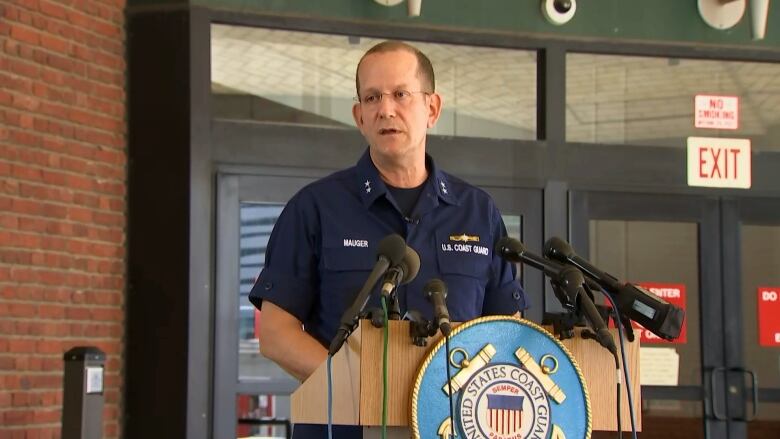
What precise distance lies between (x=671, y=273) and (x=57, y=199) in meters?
3.20

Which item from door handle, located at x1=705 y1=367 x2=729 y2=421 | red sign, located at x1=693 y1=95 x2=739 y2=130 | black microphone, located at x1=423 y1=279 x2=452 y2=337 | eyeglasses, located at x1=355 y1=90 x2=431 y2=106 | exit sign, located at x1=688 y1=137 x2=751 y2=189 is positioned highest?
red sign, located at x1=693 y1=95 x2=739 y2=130

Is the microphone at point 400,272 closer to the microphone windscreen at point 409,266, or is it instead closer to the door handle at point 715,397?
the microphone windscreen at point 409,266

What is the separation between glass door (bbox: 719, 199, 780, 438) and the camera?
21.4 feet

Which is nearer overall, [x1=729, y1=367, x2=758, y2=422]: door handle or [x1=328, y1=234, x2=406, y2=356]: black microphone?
[x1=328, y1=234, x2=406, y2=356]: black microphone

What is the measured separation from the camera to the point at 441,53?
6.38 m

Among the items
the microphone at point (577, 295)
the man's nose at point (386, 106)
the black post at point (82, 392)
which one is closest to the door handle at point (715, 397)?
the black post at point (82, 392)

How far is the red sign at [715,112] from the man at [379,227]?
14.1 feet

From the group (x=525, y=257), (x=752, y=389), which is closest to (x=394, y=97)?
(x=525, y=257)

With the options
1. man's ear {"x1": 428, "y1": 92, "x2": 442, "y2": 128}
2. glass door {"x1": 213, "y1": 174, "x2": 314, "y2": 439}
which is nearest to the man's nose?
man's ear {"x1": 428, "y1": 92, "x2": 442, "y2": 128}

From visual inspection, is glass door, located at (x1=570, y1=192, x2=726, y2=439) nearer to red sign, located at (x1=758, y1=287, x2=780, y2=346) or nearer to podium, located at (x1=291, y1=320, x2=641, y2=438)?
red sign, located at (x1=758, y1=287, x2=780, y2=346)

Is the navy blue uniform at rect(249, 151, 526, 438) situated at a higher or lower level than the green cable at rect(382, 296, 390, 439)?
higher

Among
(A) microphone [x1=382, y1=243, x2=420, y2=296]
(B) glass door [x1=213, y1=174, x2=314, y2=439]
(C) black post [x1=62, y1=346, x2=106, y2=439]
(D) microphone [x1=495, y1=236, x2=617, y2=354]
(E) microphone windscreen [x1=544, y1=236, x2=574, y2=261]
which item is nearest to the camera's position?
(A) microphone [x1=382, y1=243, x2=420, y2=296]

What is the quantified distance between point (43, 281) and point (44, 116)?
756 millimetres

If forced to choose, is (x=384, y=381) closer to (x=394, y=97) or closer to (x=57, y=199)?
(x=394, y=97)
